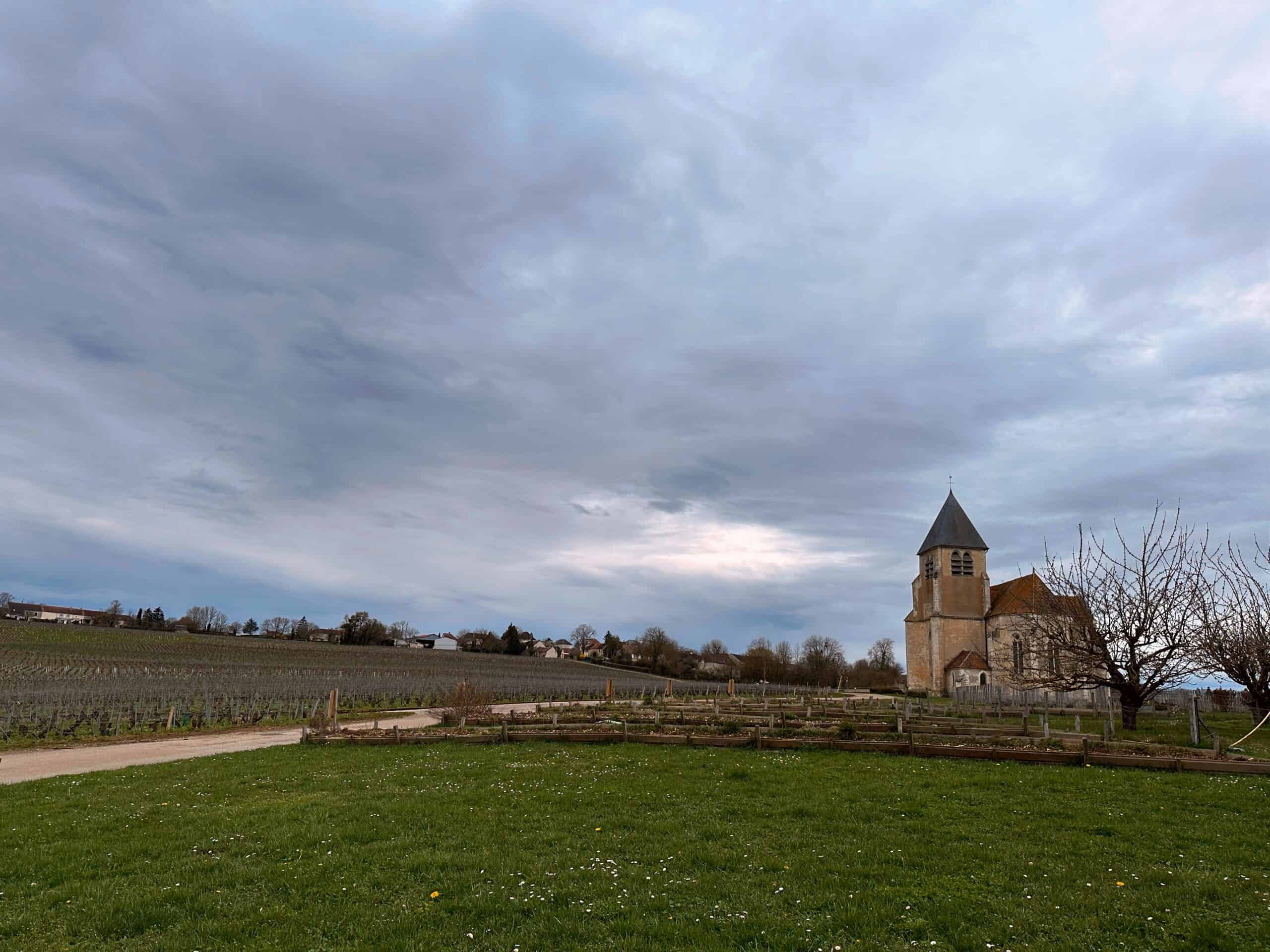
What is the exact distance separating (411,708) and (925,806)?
124 feet

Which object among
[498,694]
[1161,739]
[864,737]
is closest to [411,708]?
[498,694]

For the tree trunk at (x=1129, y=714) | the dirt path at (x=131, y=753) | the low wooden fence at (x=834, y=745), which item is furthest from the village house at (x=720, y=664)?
the low wooden fence at (x=834, y=745)

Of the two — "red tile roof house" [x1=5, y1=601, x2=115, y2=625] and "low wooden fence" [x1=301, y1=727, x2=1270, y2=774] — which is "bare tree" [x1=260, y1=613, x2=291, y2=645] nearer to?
"red tile roof house" [x1=5, y1=601, x2=115, y2=625]

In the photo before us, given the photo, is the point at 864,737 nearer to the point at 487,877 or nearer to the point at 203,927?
the point at 487,877

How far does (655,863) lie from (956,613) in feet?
220

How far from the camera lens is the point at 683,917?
6.55 metres

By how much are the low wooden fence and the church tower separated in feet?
177

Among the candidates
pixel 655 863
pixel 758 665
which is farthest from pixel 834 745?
pixel 758 665

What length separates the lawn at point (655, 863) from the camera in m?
6.34

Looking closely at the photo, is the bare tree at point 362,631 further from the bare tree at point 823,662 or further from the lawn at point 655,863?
the lawn at point 655,863

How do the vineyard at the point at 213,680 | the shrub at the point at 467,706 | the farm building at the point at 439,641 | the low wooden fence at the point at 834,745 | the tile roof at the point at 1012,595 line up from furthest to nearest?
the farm building at the point at 439,641
the tile roof at the point at 1012,595
the vineyard at the point at 213,680
the shrub at the point at 467,706
the low wooden fence at the point at 834,745

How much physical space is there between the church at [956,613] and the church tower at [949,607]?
0.15ft

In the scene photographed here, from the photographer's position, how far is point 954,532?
232ft

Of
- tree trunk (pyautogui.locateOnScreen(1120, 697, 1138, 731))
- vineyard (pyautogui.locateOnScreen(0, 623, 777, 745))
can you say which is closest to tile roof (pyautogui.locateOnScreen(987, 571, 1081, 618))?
tree trunk (pyautogui.locateOnScreen(1120, 697, 1138, 731))
